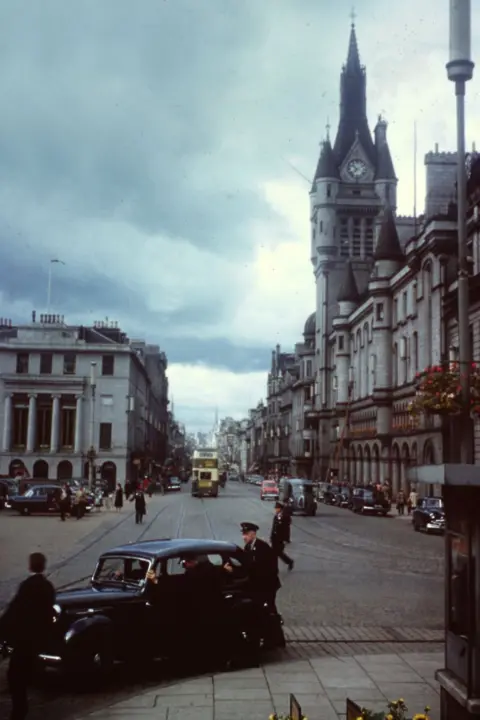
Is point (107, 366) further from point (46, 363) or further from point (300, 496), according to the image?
point (300, 496)

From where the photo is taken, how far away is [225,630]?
11344 mm

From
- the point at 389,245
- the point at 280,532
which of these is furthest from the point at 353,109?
the point at 280,532

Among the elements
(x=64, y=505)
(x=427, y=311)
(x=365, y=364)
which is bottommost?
(x=64, y=505)

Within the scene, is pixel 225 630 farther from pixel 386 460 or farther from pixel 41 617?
pixel 386 460

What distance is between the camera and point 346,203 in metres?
113

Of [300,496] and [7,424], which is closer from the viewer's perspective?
[300,496]

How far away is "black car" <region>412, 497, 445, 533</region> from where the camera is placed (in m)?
36.7

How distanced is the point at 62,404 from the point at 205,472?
21.3 m

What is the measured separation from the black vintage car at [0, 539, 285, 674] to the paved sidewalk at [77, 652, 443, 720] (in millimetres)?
814

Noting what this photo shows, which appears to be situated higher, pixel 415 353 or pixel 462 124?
pixel 415 353

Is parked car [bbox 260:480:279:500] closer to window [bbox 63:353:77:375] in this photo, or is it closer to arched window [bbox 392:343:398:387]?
arched window [bbox 392:343:398:387]

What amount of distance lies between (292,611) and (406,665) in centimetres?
491

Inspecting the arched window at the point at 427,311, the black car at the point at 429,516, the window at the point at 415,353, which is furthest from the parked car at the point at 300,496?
the window at the point at 415,353

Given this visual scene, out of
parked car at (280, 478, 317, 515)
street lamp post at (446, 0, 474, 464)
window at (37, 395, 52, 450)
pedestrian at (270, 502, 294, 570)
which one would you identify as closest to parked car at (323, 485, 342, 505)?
parked car at (280, 478, 317, 515)
